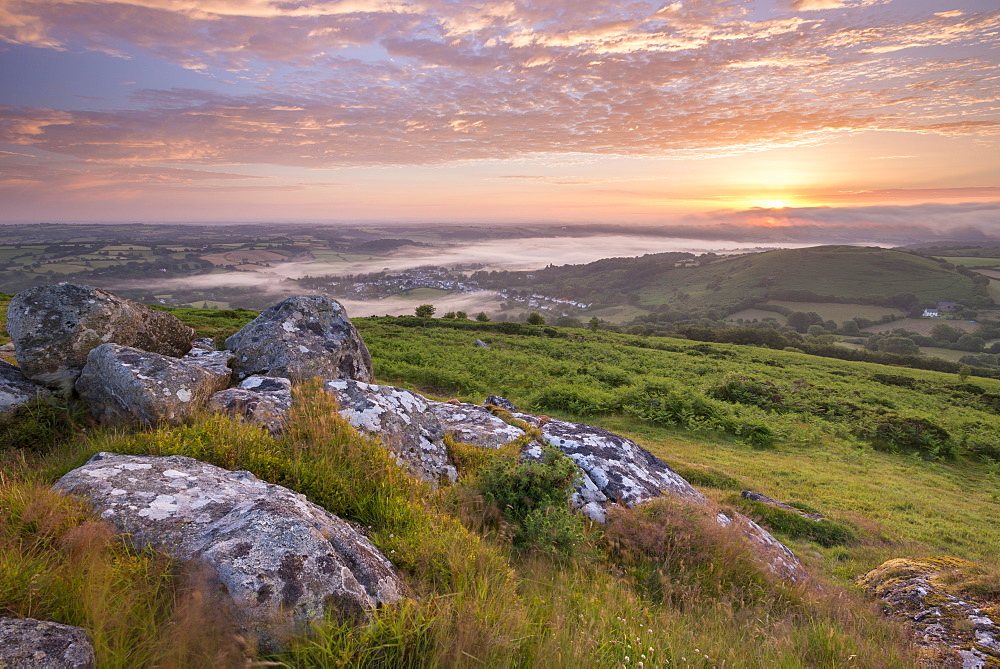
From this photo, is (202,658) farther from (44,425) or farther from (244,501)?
(44,425)

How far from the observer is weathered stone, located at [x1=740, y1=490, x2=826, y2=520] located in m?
10.5

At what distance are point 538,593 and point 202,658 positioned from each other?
2840 millimetres

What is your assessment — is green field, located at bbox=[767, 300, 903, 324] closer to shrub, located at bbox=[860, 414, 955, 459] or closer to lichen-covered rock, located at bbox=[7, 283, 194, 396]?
shrub, located at bbox=[860, 414, 955, 459]

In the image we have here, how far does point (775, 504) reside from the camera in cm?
1071

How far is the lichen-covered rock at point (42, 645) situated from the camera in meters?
2.32

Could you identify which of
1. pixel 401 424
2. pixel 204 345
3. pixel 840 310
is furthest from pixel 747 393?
pixel 840 310

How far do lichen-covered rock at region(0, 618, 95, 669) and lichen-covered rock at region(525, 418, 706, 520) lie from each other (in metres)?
5.88

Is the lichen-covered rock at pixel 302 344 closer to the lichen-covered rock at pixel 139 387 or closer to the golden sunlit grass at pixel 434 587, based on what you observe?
the lichen-covered rock at pixel 139 387

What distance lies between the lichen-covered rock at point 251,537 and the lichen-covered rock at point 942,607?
6119 millimetres

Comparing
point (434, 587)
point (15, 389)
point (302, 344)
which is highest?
point (302, 344)

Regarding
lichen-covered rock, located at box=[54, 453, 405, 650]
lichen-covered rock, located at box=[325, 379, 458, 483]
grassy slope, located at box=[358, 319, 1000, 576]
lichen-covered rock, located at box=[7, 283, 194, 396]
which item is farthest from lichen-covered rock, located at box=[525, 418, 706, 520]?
lichen-covered rock, located at box=[7, 283, 194, 396]

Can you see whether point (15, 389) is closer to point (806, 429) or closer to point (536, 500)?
point (536, 500)

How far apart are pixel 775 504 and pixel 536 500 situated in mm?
8093

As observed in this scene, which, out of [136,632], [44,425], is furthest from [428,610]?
[44,425]
